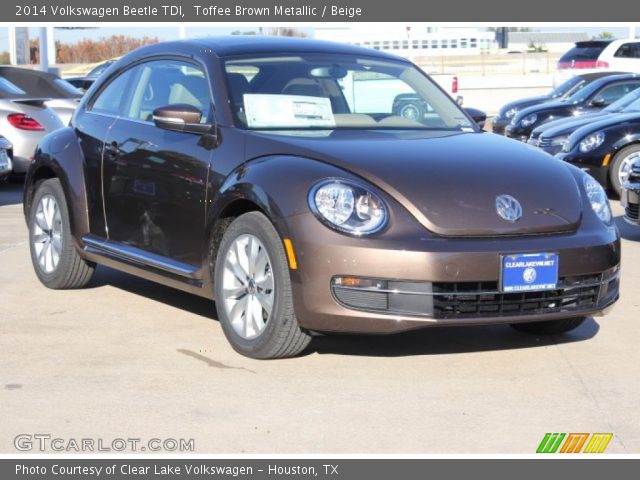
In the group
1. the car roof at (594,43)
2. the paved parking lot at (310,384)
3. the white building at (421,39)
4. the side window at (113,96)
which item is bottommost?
the paved parking lot at (310,384)

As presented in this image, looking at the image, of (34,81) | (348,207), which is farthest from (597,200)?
Result: (34,81)

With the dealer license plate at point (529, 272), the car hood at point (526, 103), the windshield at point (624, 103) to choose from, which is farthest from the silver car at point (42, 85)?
the dealer license plate at point (529, 272)

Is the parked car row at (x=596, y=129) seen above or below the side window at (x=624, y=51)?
below

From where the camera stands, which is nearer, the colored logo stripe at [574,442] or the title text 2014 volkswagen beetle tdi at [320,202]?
the colored logo stripe at [574,442]

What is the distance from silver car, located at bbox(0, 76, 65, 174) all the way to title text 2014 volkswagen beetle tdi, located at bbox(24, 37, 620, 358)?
278 inches

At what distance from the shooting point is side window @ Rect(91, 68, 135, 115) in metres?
7.07

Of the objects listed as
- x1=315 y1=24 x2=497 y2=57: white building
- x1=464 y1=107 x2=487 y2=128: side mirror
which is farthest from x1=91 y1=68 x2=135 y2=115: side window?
x1=315 y1=24 x2=497 y2=57: white building

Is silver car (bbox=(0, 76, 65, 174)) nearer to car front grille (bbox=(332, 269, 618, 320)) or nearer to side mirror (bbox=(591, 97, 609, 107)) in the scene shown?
side mirror (bbox=(591, 97, 609, 107))

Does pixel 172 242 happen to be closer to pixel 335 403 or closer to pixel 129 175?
pixel 129 175

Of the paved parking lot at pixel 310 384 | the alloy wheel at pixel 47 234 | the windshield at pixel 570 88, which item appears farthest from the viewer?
the windshield at pixel 570 88

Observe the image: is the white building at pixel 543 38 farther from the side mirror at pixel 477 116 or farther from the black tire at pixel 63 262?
the black tire at pixel 63 262

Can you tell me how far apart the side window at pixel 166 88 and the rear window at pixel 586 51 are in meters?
24.5

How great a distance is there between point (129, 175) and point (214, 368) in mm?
1541

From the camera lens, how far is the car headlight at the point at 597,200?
5797mm
